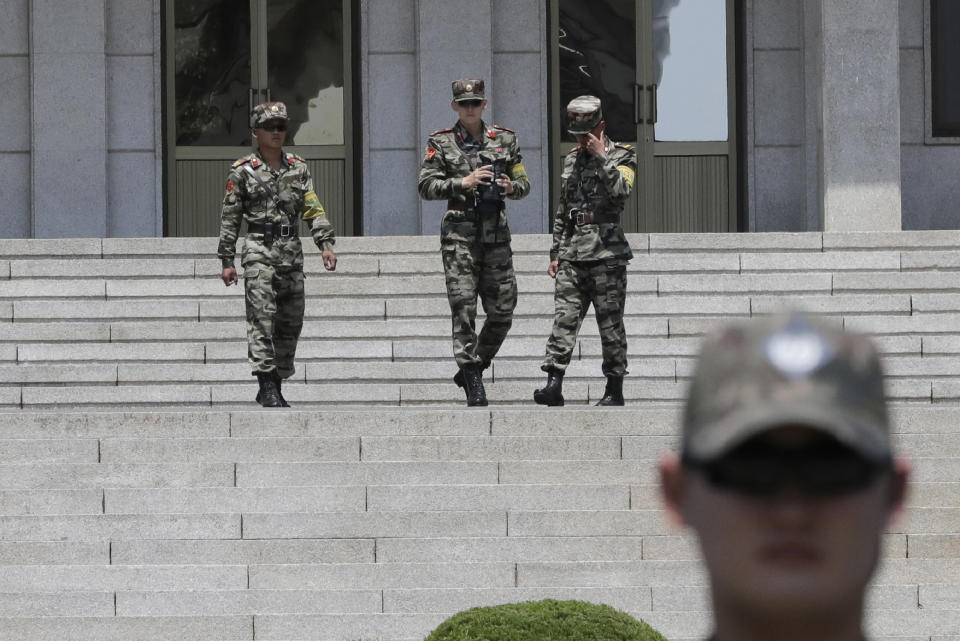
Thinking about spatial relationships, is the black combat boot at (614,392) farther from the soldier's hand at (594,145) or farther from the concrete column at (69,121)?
the concrete column at (69,121)

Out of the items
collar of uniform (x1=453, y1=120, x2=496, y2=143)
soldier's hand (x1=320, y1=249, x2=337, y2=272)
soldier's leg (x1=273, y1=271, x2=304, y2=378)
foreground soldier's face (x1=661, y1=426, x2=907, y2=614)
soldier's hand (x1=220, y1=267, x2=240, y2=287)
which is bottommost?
foreground soldier's face (x1=661, y1=426, x2=907, y2=614)

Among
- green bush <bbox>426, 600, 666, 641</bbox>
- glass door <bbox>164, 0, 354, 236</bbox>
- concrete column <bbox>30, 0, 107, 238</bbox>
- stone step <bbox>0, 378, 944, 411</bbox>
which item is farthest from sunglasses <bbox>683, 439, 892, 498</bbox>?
glass door <bbox>164, 0, 354, 236</bbox>

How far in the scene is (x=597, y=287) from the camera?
8.96 metres

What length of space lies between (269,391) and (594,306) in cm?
184

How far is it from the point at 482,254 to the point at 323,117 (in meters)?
8.24

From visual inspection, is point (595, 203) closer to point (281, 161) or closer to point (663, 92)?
point (281, 161)

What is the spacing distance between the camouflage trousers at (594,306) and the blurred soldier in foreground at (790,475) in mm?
8025

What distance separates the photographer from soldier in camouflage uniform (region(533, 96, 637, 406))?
895 cm

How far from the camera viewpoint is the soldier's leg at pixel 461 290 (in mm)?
9062

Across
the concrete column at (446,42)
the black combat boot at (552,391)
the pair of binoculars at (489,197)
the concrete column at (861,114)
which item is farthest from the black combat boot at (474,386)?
the concrete column at (446,42)

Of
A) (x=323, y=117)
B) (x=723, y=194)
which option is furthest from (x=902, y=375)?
(x=323, y=117)

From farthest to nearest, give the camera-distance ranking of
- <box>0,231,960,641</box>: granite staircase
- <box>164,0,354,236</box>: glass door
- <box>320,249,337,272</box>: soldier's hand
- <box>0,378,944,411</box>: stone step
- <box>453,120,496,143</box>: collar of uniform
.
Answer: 1. <box>164,0,354,236</box>: glass door
2. <box>0,378,944,411</box>: stone step
3. <box>453,120,496,143</box>: collar of uniform
4. <box>320,249,337,272</box>: soldier's hand
5. <box>0,231,960,641</box>: granite staircase

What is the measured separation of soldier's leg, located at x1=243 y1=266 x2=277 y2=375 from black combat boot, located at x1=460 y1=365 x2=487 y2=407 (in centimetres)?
107

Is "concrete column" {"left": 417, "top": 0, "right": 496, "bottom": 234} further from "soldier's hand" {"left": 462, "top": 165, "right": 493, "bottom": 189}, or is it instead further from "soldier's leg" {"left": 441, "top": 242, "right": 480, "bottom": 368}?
"soldier's hand" {"left": 462, "top": 165, "right": 493, "bottom": 189}
